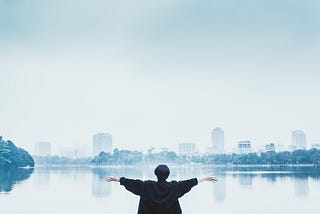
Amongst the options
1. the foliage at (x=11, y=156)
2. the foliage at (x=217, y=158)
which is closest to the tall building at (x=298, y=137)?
the foliage at (x=217, y=158)

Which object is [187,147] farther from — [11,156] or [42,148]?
[11,156]

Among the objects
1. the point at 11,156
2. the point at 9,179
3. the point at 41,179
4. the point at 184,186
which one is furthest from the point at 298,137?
the point at 184,186

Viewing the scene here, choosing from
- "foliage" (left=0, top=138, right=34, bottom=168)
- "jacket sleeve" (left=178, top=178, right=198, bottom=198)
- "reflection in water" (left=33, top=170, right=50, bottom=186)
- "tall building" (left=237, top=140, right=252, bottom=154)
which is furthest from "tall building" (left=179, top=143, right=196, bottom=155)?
"jacket sleeve" (left=178, top=178, right=198, bottom=198)

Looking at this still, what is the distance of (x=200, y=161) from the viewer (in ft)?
182

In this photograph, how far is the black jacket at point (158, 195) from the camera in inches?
92.0

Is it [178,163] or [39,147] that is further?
[39,147]

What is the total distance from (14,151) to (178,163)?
2449cm

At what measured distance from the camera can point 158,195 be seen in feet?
7.67

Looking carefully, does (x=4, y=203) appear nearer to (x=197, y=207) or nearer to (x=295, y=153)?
(x=197, y=207)

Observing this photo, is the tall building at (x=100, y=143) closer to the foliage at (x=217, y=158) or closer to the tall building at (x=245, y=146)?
the foliage at (x=217, y=158)

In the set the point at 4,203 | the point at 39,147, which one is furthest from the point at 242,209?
the point at 39,147

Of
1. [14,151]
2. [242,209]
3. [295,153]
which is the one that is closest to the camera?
[242,209]

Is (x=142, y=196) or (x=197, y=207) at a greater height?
(x=142, y=196)

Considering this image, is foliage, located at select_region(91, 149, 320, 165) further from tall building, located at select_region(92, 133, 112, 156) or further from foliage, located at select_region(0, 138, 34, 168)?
tall building, located at select_region(92, 133, 112, 156)
